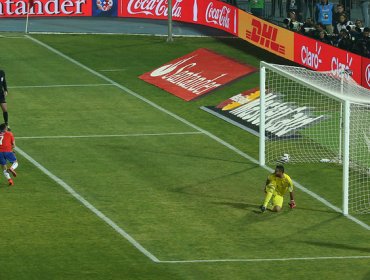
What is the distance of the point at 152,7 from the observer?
5650 cm

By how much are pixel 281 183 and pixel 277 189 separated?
7.0 inches

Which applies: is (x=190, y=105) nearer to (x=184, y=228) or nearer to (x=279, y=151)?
(x=279, y=151)

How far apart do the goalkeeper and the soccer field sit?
0.92 feet

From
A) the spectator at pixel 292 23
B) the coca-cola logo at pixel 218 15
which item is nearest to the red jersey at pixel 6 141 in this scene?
the spectator at pixel 292 23

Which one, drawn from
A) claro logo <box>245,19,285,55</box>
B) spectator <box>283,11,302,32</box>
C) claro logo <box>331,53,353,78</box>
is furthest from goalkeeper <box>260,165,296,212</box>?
spectator <box>283,11,302,32</box>

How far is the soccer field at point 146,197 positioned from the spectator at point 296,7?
7.94 meters

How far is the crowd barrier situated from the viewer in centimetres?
4091

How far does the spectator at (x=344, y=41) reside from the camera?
137 feet

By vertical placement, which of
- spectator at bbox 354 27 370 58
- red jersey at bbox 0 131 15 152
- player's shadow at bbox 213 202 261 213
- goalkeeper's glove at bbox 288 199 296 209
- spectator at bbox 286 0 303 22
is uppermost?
red jersey at bbox 0 131 15 152

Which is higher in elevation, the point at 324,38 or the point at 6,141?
the point at 6,141

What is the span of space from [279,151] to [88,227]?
8677mm

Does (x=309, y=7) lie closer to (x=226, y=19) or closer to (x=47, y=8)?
(x=226, y=19)

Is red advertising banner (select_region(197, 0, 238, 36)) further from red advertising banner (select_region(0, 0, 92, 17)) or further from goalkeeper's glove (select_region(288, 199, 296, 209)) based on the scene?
goalkeeper's glove (select_region(288, 199, 296, 209))

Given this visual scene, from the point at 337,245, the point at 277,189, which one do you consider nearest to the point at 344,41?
the point at 277,189
